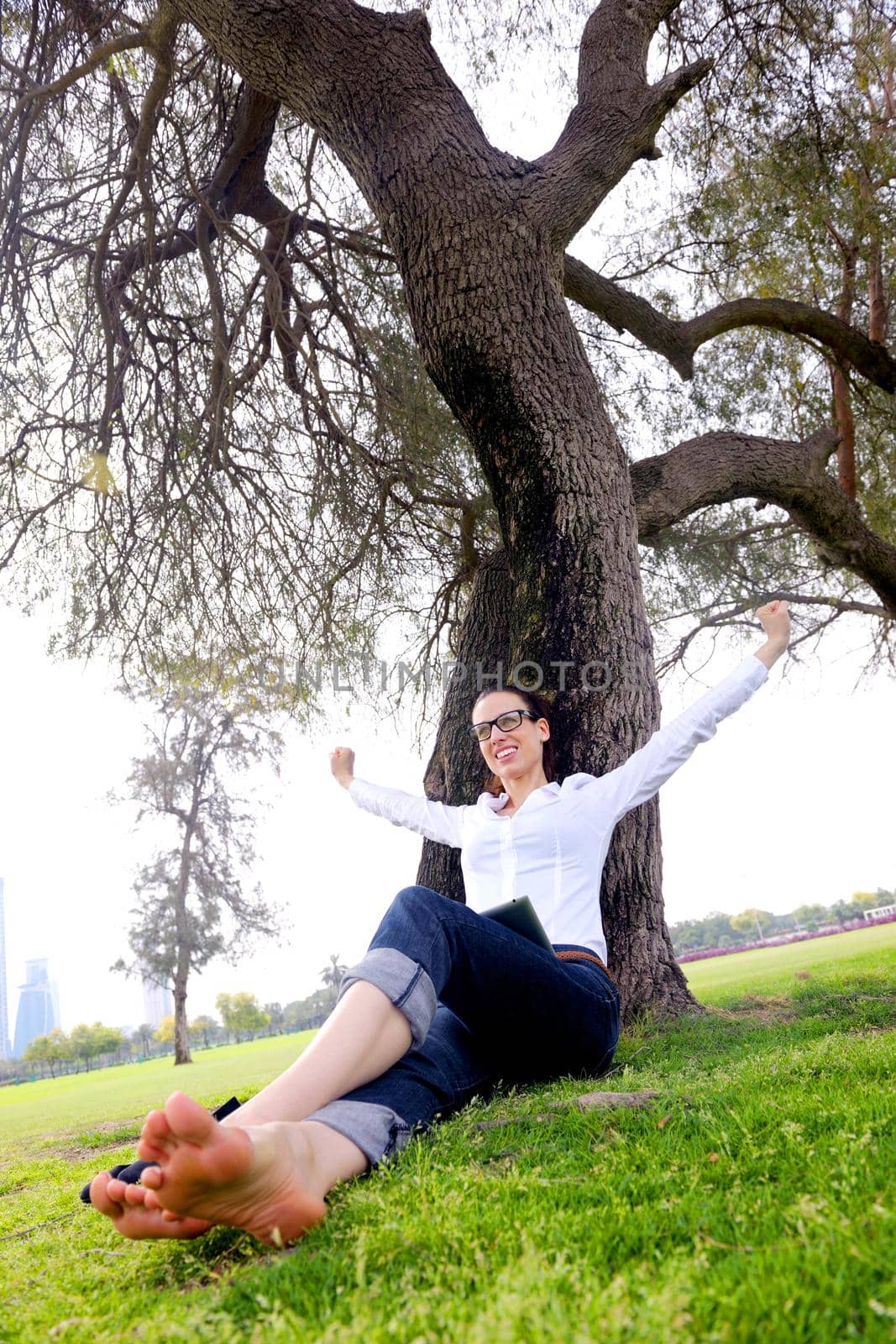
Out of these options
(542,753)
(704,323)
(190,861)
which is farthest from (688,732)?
(190,861)

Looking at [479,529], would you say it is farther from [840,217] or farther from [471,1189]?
[471,1189]

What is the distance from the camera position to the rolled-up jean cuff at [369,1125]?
1.61 metres

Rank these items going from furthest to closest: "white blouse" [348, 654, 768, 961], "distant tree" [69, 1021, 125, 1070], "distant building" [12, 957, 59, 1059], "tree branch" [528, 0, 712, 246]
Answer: "distant building" [12, 957, 59, 1059] < "distant tree" [69, 1021, 125, 1070] < "tree branch" [528, 0, 712, 246] < "white blouse" [348, 654, 768, 961]

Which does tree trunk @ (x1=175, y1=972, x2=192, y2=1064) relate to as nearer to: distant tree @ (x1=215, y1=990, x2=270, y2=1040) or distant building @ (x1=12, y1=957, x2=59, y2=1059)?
distant tree @ (x1=215, y1=990, x2=270, y2=1040)

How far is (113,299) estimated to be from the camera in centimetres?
582

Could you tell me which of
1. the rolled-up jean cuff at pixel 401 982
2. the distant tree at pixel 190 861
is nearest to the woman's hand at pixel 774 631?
the rolled-up jean cuff at pixel 401 982

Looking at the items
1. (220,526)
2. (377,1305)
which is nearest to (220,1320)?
(377,1305)

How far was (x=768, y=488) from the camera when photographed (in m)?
5.27

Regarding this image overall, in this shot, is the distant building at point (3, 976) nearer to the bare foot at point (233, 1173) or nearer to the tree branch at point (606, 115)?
the tree branch at point (606, 115)

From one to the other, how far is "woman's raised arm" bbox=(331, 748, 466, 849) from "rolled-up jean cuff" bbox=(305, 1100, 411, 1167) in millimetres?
1319

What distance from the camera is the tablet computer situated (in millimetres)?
2133

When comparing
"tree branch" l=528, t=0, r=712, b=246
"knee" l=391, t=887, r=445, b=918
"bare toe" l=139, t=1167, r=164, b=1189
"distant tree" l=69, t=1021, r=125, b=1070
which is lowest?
"distant tree" l=69, t=1021, r=125, b=1070

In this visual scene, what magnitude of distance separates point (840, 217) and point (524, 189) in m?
3.98

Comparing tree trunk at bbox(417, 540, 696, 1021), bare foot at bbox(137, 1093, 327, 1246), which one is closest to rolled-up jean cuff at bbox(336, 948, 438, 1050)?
bare foot at bbox(137, 1093, 327, 1246)
